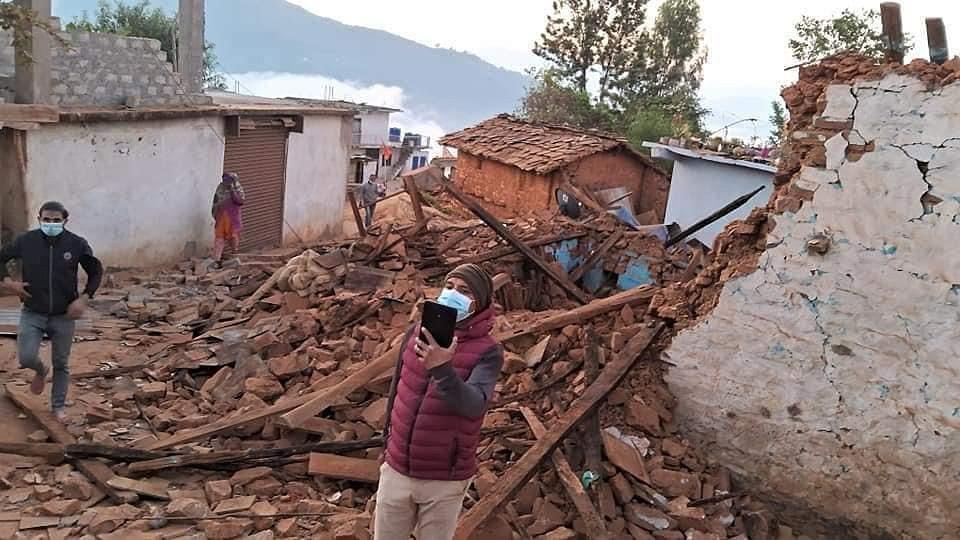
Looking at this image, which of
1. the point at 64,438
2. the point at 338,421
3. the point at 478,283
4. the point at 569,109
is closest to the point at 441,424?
the point at 478,283

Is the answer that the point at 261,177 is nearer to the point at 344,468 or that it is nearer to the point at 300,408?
the point at 300,408

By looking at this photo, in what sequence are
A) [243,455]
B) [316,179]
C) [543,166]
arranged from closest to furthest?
1. [243,455]
2. [316,179]
3. [543,166]

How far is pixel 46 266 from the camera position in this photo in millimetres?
5930

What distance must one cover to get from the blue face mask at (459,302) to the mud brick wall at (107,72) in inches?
379

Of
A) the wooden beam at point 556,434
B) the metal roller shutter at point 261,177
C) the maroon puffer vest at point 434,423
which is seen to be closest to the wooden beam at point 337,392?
the wooden beam at point 556,434

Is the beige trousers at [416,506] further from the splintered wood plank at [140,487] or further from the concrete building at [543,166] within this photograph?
the concrete building at [543,166]

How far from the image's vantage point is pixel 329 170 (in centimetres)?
1980

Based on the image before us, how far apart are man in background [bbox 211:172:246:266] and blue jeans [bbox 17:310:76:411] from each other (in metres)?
7.55

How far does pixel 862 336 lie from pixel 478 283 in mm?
3054

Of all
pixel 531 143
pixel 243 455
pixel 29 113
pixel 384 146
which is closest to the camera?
pixel 243 455

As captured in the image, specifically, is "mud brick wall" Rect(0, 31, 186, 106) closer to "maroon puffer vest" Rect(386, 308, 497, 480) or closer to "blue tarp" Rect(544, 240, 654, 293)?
"blue tarp" Rect(544, 240, 654, 293)

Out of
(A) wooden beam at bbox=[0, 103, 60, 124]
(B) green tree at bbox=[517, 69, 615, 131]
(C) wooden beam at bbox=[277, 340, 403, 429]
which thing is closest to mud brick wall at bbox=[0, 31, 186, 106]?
(A) wooden beam at bbox=[0, 103, 60, 124]

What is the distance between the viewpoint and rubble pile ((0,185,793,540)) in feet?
16.9

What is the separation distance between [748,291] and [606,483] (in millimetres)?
1668
